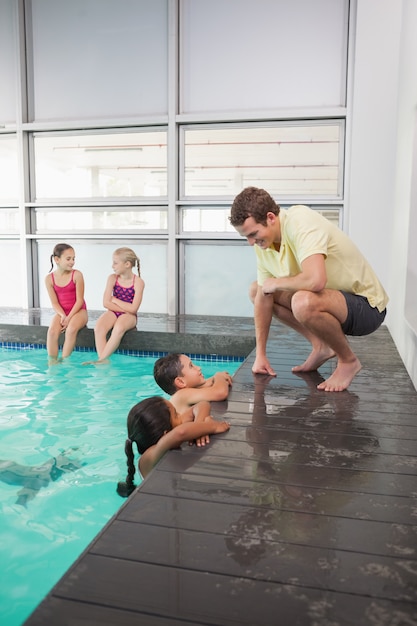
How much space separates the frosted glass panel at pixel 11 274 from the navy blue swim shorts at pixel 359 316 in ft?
17.1

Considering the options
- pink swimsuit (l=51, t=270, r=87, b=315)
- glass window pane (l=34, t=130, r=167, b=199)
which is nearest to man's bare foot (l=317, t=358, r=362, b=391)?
pink swimsuit (l=51, t=270, r=87, b=315)

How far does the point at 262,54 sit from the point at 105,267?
2956mm

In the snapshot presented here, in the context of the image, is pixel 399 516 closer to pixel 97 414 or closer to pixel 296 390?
pixel 296 390

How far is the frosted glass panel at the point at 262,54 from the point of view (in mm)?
5906

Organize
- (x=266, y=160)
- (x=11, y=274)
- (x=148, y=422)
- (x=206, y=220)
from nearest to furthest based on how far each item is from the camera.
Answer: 1. (x=148, y=422)
2. (x=266, y=160)
3. (x=206, y=220)
4. (x=11, y=274)

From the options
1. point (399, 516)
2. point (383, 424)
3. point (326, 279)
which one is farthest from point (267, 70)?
point (399, 516)

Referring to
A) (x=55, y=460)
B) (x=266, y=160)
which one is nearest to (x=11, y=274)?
(x=266, y=160)

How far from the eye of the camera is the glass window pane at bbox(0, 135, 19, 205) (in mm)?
7012

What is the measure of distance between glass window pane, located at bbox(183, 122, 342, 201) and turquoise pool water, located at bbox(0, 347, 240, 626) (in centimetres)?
232

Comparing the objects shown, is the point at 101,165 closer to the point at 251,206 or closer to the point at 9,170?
the point at 9,170

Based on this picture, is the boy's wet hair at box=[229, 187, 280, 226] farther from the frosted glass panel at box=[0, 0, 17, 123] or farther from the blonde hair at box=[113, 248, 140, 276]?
the frosted glass panel at box=[0, 0, 17, 123]

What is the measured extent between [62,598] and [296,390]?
193 cm

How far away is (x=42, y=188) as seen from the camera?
696cm

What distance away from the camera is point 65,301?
5.16m
